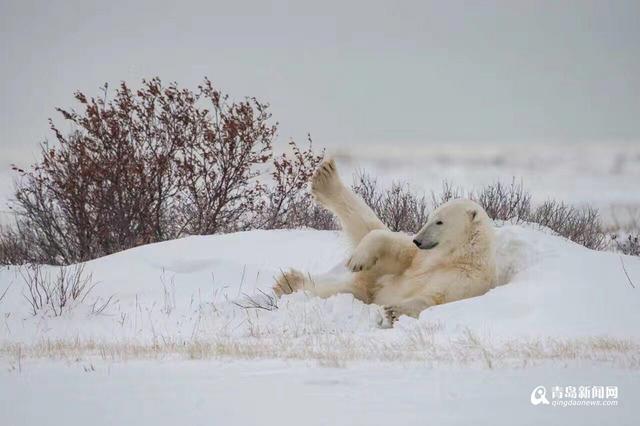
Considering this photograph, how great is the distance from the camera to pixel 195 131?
48.3 feet

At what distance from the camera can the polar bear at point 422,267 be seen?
7684 mm

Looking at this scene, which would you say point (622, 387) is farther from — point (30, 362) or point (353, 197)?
point (353, 197)

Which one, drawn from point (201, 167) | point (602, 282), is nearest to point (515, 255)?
point (602, 282)

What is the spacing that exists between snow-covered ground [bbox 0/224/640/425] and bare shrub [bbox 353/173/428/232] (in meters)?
4.07

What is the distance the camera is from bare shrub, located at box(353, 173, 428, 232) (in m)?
14.8

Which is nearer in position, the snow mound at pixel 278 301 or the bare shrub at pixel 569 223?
the snow mound at pixel 278 301

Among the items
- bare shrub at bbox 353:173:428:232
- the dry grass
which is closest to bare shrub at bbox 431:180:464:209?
bare shrub at bbox 353:173:428:232

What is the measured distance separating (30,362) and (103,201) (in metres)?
8.41

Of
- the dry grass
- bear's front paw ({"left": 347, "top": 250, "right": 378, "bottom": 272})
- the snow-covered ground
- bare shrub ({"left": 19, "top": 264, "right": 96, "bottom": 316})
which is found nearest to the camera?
the snow-covered ground

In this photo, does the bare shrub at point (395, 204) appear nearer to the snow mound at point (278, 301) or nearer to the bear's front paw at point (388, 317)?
the snow mound at point (278, 301)

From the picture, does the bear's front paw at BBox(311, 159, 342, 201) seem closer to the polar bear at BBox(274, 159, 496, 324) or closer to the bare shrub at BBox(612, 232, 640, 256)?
the polar bear at BBox(274, 159, 496, 324)

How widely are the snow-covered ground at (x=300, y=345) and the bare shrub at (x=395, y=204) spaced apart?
407 centimetres

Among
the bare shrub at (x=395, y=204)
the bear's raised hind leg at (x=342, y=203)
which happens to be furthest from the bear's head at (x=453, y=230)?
the bare shrub at (x=395, y=204)

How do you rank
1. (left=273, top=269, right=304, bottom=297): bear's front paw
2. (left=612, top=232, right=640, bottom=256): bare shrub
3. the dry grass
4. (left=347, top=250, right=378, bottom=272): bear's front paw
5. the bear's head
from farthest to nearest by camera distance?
(left=612, top=232, right=640, bottom=256): bare shrub < (left=273, top=269, right=304, bottom=297): bear's front paw < (left=347, top=250, right=378, bottom=272): bear's front paw < the bear's head < the dry grass
